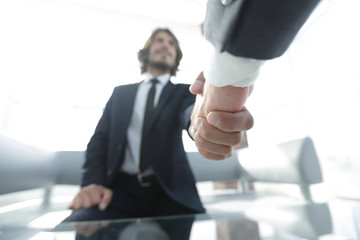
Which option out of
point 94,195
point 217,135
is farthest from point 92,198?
point 217,135

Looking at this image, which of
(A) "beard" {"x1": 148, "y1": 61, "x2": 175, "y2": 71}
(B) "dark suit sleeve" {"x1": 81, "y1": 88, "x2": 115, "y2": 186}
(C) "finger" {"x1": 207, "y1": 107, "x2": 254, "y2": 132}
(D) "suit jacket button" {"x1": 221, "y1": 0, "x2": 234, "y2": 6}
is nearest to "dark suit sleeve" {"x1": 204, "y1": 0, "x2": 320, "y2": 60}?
(D) "suit jacket button" {"x1": 221, "y1": 0, "x2": 234, "y2": 6}

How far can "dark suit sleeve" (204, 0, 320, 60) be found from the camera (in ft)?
0.43

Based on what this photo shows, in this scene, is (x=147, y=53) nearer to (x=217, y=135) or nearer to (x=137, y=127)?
(x=137, y=127)

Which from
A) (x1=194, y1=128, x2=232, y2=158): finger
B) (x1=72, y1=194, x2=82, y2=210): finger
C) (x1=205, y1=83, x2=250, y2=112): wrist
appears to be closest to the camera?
(x1=205, y1=83, x2=250, y2=112): wrist

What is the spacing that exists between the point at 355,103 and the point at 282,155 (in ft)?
2.85

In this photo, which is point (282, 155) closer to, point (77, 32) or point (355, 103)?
point (355, 103)

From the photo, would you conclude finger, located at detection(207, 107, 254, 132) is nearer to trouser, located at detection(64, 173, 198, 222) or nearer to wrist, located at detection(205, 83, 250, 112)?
wrist, located at detection(205, 83, 250, 112)

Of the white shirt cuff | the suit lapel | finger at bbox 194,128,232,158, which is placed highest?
the suit lapel

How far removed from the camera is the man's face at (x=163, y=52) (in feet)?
3.78

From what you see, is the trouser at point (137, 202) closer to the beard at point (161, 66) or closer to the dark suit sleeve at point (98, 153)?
the dark suit sleeve at point (98, 153)

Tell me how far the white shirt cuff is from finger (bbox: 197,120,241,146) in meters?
0.10

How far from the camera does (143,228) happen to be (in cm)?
42

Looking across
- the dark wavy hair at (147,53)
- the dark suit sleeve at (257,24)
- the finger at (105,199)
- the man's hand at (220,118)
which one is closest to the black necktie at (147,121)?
the finger at (105,199)

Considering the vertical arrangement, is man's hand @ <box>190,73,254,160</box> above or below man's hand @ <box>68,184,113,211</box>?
above
